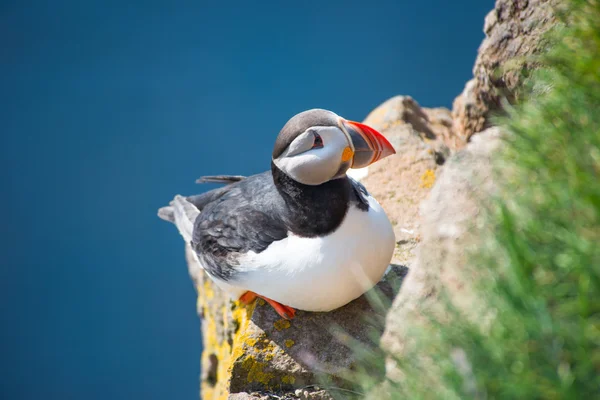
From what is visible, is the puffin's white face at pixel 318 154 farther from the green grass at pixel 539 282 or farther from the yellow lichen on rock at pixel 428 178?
the yellow lichen on rock at pixel 428 178

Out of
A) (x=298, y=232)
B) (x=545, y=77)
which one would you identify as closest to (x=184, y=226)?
(x=298, y=232)

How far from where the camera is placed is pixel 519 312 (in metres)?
1.19

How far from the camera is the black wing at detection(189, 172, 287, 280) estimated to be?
8.66ft

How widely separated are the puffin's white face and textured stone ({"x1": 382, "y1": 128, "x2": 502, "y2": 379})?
503mm

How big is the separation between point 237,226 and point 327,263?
20.5 inches

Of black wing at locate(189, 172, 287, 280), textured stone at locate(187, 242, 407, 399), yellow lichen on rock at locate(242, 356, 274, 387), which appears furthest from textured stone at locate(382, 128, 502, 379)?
yellow lichen on rock at locate(242, 356, 274, 387)

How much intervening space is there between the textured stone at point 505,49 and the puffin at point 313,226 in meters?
0.83

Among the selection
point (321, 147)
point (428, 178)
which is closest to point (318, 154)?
point (321, 147)

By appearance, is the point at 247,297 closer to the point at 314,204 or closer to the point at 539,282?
the point at 314,204

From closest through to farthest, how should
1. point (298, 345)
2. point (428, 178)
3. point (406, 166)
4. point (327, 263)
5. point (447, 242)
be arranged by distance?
point (447, 242), point (327, 263), point (298, 345), point (428, 178), point (406, 166)

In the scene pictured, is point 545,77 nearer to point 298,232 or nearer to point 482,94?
point 298,232

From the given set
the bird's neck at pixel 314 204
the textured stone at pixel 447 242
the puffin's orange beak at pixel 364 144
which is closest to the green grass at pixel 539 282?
the textured stone at pixel 447 242

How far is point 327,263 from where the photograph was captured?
247cm

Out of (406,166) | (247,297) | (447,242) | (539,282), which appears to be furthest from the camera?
(406,166)
